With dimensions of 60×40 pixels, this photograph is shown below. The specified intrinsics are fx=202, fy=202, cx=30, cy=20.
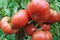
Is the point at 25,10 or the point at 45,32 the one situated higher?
the point at 25,10

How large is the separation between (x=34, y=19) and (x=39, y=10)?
0.07 meters

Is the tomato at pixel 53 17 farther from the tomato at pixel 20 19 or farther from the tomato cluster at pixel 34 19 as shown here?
the tomato at pixel 20 19

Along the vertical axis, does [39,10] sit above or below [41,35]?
above

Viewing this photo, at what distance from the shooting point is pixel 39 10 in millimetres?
1088

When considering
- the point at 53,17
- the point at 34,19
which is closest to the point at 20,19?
the point at 34,19

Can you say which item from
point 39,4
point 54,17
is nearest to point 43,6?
point 39,4

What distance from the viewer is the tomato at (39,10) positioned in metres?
1.08

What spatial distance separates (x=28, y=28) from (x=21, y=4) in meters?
0.15

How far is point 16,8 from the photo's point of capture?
1.20m

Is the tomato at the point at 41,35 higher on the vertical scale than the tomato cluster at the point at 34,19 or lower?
lower

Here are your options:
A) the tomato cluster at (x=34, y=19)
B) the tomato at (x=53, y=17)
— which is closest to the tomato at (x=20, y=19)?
the tomato cluster at (x=34, y=19)

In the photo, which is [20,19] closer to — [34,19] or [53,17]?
[34,19]

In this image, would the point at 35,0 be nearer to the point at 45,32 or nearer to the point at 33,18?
the point at 33,18

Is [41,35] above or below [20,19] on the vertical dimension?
below
